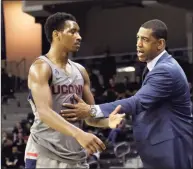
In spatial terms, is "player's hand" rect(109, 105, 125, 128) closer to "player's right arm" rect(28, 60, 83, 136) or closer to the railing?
"player's right arm" rect(28, 60, 83, 136)

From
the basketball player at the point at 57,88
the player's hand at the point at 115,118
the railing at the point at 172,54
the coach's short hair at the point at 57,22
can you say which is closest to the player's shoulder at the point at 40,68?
the basketball player at the point at 57,88

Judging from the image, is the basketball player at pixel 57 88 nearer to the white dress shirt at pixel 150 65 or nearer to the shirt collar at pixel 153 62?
the white dress shirt at pixel 150 65

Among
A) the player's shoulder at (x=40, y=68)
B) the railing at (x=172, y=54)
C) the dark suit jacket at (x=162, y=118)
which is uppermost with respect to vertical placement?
the railing at (x=172, y=54)

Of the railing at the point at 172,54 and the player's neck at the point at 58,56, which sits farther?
the railing at the point at 172,54

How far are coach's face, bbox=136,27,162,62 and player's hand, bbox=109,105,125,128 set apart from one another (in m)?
0.39

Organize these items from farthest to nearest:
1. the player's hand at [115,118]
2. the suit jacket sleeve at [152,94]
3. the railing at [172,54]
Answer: the railing at [172,54], the suit jacket sleeve at [152,94], the player's hand at [115,118]

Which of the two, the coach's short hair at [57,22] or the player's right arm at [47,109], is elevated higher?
the coach's short hair at [57,22]

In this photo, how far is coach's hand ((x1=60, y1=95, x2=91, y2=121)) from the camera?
3.25 metres

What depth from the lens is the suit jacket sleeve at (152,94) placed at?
315 cm

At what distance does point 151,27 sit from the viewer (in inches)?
129

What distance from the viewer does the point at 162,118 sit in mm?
3184

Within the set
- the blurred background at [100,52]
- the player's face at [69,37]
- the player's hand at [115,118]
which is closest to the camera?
the player's hand at [115,118]

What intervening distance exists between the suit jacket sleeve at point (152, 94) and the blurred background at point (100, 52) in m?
8.06

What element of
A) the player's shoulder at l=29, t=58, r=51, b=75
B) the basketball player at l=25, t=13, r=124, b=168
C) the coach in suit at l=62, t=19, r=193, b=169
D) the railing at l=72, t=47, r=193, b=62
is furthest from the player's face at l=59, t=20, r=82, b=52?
the railing at l=72, t=47, r=193, b=62
